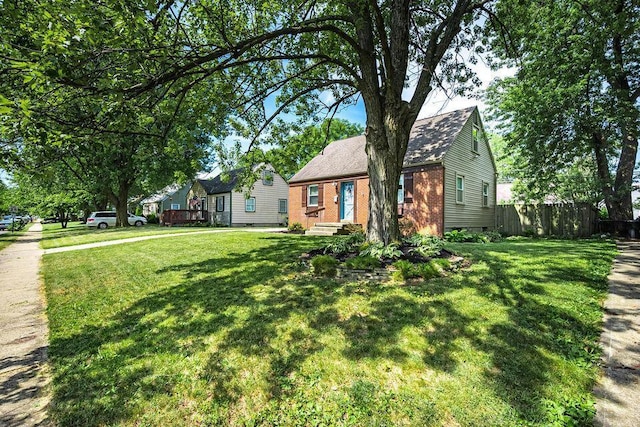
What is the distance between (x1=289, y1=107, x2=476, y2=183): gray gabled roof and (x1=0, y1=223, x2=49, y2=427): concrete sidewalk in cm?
1294

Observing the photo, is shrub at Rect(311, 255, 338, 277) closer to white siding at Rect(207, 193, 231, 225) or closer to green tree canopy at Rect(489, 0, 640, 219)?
green tree canopy at Rect(489, 0, 640, 219)

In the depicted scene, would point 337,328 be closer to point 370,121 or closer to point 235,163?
point 370,121

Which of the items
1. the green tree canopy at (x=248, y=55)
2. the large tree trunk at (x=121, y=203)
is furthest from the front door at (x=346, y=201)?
the large tree trunk at (x=121, y=203)

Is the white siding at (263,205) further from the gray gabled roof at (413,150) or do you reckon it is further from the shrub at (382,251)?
the shrub at (382,251)

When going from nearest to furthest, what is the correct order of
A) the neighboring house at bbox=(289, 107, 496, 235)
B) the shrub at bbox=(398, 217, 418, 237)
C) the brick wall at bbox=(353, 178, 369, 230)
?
the neighboring house at bbox=(289, 107, 496, 235) < the shrub at bbox=(398, 217, 418, 237) < the brick wall at bbox=(353, 178, 369, 230)

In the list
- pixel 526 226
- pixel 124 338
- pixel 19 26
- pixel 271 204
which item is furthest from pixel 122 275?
pixel 271 204

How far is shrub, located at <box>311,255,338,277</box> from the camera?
230 inches

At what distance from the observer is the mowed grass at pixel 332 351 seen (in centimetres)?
269

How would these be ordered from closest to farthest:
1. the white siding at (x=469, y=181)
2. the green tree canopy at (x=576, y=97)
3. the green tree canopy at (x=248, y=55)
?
1. the green tree canopy at (x=248, y=55)
2. the green tree canopy at (x=576, y=97)
3. the white siding at (x=469, y=181)

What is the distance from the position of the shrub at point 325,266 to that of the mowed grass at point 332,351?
0.29 meters

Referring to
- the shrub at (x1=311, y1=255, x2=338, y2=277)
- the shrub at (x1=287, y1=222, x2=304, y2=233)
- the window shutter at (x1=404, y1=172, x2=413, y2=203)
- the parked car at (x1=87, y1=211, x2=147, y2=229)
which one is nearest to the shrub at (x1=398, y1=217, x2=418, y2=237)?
the window shutter at (x1=404, y1=172, x2=413, y2=203)

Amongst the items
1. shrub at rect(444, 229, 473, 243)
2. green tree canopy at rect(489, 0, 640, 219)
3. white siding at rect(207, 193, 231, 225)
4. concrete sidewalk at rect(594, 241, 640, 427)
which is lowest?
concrete sidewalk at rect(594, 241, 640, 427)

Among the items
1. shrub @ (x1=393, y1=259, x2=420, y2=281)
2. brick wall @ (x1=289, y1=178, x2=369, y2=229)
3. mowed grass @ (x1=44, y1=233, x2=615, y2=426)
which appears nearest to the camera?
mowed grass @ (x1=44, y1=233, x2=615, y2=426)

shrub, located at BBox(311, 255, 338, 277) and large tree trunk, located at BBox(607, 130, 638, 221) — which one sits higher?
large tree trunk, located at BBox(607, 130, 638, 221)
